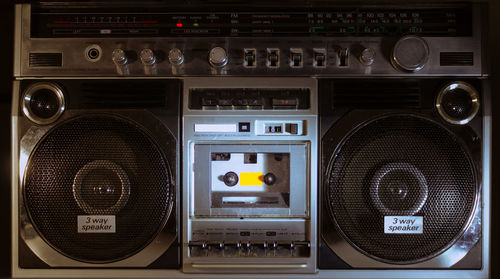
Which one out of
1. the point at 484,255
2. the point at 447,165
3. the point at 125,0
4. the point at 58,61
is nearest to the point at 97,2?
the point at 125,0

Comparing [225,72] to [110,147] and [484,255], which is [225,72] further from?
[484,255]

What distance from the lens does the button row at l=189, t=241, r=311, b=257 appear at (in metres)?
0.79

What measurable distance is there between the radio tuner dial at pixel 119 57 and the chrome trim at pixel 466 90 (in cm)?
78

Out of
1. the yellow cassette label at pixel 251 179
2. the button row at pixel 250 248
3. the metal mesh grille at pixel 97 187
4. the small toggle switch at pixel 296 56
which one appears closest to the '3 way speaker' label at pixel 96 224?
the metal mesh grille at pixel 97 187

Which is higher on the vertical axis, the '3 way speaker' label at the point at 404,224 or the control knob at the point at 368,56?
the control knob at the point at 368,56

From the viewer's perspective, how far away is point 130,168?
80cm

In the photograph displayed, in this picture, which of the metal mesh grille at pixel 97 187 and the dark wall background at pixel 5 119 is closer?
the metal mesh grille at pixel 97 187

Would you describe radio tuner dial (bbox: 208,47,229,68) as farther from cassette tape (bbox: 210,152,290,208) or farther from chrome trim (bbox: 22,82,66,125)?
chrome trim (bbox: 22,82,66,125)

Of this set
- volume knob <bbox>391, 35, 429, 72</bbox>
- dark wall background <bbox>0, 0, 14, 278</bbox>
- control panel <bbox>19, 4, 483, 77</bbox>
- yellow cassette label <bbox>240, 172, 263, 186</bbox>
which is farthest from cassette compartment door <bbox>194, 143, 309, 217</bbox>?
dark wall background <bbox>0, 0, 14, 278</bbox>

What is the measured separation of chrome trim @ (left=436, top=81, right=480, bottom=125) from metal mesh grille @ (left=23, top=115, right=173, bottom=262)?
0.69 metres

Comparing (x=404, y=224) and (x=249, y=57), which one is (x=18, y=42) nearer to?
(x=249, y=57)

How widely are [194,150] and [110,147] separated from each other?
20 centimetres

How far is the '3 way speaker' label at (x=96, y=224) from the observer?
789 millimetres

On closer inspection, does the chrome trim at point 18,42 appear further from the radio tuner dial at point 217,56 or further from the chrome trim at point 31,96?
the radio tuner dial at point 217,56
